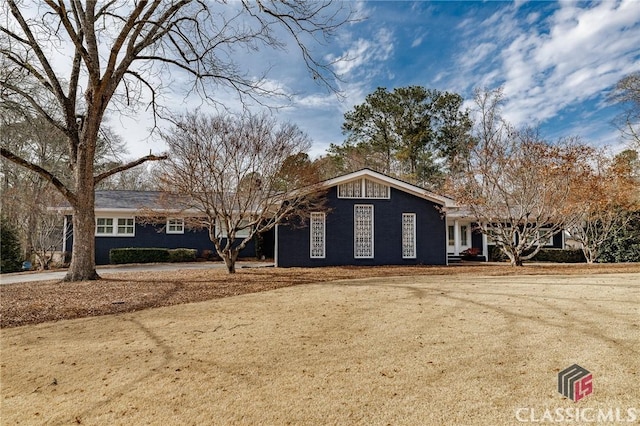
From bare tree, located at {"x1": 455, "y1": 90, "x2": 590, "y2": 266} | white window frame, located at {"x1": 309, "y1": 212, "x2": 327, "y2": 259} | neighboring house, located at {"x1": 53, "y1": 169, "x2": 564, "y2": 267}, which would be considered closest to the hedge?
→ bare tree, located at {"x1": 455, "y1": 90, "x2": 590, "y2": 266}

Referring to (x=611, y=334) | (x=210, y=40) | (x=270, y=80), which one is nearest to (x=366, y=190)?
(x=270, y=80)

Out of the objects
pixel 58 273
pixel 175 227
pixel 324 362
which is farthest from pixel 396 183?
pixel 58 273

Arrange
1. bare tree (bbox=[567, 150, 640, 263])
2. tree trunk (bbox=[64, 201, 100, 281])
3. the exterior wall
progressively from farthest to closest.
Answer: the exterior wall, bare tree (bbox=[567, 150, 640, 263]), tree trunk (bbox=[64, 201, 100, 281])

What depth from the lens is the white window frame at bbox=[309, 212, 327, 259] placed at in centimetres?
1569

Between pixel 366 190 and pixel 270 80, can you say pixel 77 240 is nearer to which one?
pixel 270 80

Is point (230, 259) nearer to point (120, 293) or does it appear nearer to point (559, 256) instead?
point (120, 293)

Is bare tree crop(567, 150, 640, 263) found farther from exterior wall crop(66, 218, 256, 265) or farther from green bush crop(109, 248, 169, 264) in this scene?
green bush crop(109, 248, 169, 264)

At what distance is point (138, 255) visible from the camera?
18.0m

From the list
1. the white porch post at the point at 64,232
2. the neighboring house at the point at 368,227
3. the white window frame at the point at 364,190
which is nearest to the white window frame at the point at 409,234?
the neighboring house at the point at 368,227

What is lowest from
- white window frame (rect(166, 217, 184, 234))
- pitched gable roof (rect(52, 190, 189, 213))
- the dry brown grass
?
the dry brown grass

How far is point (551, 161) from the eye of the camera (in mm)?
13664

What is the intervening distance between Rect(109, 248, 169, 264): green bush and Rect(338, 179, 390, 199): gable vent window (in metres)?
9.66

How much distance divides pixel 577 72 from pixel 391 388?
13589mm

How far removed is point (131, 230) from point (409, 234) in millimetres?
14329
